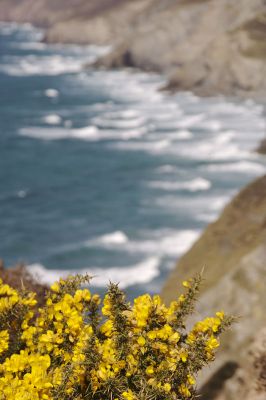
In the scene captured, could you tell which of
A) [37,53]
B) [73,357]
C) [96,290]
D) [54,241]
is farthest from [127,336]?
[37,53]

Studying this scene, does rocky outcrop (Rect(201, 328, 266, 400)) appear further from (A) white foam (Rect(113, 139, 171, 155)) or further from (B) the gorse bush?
(A) white foam (Rect(113, 139, 171, 155))

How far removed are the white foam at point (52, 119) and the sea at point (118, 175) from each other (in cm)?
35

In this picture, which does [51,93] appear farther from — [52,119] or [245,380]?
[245,380]

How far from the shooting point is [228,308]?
14.4 m

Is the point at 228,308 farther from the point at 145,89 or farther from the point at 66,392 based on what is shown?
the point at 145,89

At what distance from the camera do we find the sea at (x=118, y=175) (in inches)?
1820

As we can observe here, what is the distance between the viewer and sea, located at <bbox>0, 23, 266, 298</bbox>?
46219mm

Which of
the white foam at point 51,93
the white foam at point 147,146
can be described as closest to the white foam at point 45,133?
the white foam at point 147,146

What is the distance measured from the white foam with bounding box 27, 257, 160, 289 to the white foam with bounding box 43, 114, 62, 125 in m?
53.1

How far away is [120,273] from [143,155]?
31.4 m

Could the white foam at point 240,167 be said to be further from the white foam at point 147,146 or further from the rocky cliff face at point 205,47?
the rocky cliff face at point 205,47

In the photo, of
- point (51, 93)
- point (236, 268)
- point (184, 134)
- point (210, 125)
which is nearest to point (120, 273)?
point (236, 268)

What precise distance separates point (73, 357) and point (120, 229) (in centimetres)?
4275

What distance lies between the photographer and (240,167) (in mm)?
63719
